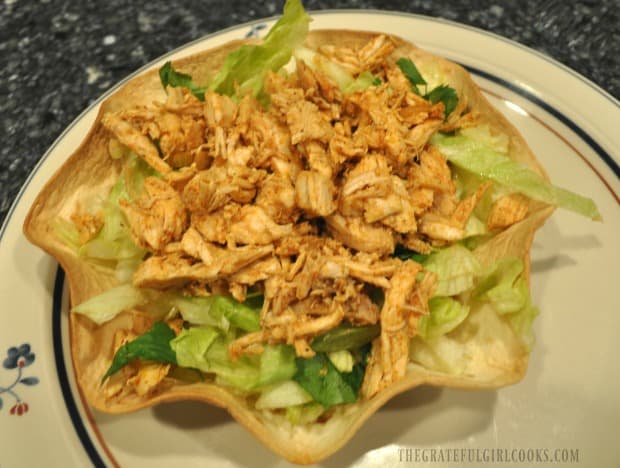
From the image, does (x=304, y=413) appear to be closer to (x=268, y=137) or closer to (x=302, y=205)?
(x=302, y=205)

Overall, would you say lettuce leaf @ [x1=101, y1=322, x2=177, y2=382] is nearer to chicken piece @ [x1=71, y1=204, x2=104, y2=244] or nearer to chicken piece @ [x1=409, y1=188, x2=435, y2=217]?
chicken piece @ [x1=71, y1=204, x2=104, y2=244]

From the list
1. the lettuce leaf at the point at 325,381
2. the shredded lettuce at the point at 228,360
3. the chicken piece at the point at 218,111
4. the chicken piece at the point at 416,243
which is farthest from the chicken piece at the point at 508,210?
the chicken piece at the point at 218,111

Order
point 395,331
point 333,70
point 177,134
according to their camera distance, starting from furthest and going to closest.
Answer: point 333,70 < point 177,134 < point 395,331

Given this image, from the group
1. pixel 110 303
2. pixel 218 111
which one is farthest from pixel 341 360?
pixel 218 111

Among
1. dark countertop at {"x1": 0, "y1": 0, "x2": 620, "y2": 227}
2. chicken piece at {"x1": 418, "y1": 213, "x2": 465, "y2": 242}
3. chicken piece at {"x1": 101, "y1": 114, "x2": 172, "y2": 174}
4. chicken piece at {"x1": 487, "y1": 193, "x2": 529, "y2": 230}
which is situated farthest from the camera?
dark countertop at {"x1": 0, "y1": 0, "x2": 620, "y2": 227}

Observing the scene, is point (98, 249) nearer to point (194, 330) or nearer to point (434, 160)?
point (194, 330)

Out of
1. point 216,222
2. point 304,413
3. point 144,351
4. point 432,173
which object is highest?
point 432,173

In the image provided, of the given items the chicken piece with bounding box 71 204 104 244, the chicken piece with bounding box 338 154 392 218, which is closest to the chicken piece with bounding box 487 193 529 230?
the chicken piece with bounding box 338 154 392 218

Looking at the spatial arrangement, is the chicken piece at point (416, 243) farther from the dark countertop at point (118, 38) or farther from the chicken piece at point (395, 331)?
the dark countertop at point (118, 38)

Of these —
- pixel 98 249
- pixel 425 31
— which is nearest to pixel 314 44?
pixel 425 31
